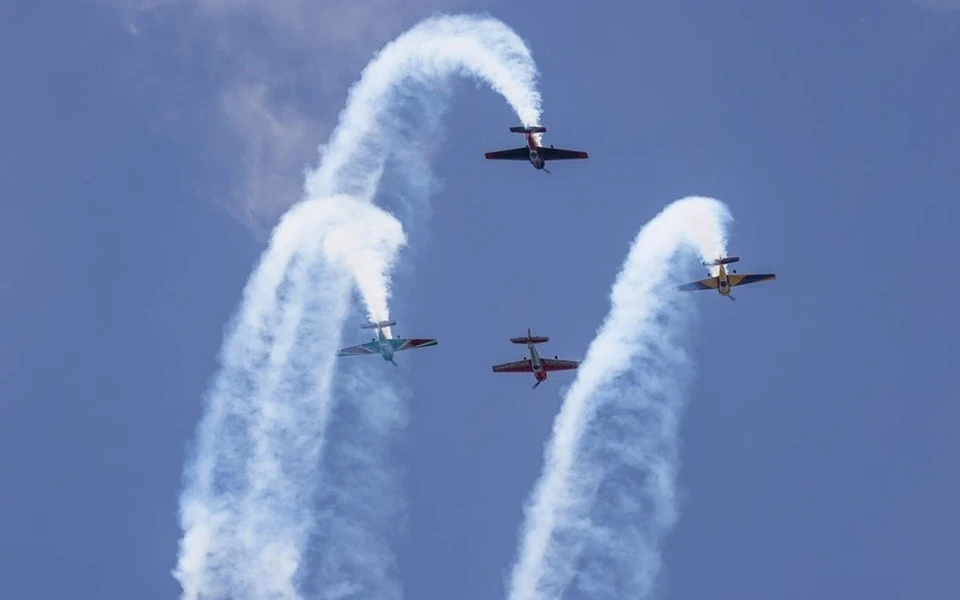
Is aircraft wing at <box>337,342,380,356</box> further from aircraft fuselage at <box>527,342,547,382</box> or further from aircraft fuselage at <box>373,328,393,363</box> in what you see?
aircraft fuselage at <box>527,342,547,382</box>

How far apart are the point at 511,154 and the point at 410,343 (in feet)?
46.7

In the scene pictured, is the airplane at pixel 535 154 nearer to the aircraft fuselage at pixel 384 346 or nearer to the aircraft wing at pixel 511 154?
the aircraft wing at pixel 511 154

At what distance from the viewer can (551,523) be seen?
8200 centimetres

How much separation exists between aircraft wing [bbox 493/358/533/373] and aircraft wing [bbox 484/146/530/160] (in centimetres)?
1335

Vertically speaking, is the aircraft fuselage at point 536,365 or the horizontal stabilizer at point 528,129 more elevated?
the horizontal stabilizer at point 528,129

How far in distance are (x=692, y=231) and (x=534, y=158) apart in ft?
38.6

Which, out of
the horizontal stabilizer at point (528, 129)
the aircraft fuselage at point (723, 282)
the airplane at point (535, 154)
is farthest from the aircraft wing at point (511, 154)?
the aircraft fuselage at point (723, 282)

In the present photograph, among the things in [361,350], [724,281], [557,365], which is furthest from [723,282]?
[361,350]

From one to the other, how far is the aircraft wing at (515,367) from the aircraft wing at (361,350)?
8.69 metres

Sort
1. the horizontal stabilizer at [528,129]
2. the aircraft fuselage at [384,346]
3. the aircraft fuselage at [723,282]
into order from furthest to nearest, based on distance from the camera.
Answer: the aircraft fuselage at [723,282]
the aircraft fuselage at [384,346]
the horizontal stabilizer at [528,129]

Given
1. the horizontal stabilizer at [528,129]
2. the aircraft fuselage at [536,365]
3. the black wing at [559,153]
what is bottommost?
the aircraft fuselage at [536,365]

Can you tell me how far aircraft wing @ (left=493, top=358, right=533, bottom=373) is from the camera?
294 feet

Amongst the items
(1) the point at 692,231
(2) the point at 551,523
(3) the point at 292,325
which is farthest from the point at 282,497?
(1) the point at 692,231

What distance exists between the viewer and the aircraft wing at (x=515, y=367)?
89.8 metres
